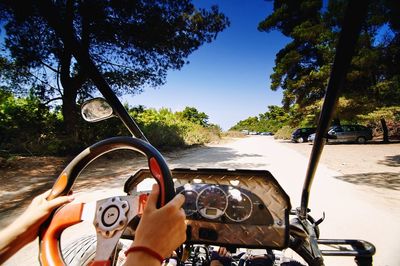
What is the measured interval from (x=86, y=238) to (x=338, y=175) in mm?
8369

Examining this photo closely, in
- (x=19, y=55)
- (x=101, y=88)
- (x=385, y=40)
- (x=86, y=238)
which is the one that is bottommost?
(x=86, y=238)

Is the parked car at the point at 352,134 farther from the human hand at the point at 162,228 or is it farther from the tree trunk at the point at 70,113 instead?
the human hand at the point at 162,228

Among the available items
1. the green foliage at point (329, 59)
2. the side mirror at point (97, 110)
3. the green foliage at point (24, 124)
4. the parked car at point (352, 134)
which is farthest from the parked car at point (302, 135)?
the side mirror at point (97, 110)

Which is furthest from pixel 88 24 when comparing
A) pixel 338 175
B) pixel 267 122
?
pixel 267 122

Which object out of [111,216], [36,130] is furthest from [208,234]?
[36,130]

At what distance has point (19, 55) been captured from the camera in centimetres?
1187

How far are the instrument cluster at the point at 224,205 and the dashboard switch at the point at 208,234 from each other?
7 cm

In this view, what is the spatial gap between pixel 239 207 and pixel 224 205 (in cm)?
10

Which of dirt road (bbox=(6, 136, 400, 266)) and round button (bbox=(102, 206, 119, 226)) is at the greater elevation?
round button (bbox=(102, 206, 119, 226))

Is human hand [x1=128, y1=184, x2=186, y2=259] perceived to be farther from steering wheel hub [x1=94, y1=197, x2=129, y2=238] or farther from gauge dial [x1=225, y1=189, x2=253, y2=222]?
gauge dial [x1=225, y1=189, x2=253, y2=222]

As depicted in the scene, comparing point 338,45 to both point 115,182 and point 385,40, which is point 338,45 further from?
point 385,40

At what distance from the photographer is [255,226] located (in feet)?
5.25

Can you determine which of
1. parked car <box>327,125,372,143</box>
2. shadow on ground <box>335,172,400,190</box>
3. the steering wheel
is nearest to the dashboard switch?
A: the steering wheel

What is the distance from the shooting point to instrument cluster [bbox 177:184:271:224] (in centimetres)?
164
